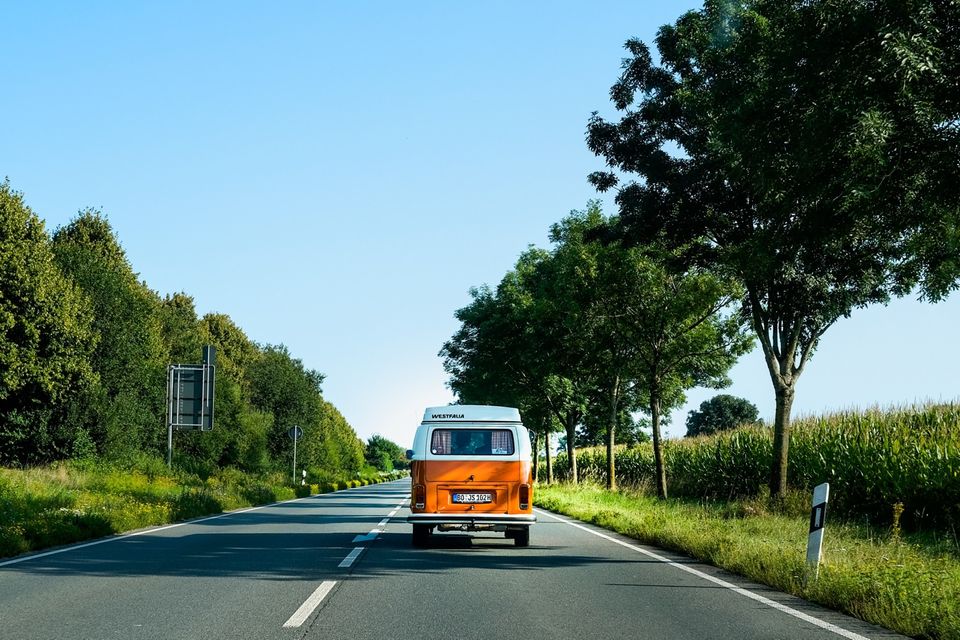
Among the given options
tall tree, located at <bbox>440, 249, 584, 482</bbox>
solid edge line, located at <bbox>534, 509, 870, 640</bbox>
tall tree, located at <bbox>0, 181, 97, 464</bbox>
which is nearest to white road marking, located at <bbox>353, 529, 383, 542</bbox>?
solid edge line, located at <bbox>534, 509, 870, 640</bbox>

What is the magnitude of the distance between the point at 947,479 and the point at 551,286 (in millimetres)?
18212

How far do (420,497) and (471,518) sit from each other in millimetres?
872

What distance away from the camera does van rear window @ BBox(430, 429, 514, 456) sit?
14.5 m

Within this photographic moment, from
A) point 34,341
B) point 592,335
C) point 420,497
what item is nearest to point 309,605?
point 420,497

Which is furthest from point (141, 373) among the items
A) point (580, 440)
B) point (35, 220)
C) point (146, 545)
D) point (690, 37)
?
point (580, 440)

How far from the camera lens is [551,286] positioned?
1303 inches

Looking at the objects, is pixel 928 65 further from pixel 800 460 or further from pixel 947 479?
pixel 800 460

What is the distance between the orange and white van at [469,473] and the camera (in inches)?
554

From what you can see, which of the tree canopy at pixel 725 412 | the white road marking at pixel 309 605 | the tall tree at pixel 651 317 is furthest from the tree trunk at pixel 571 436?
the tree canopy at pixel 725 412

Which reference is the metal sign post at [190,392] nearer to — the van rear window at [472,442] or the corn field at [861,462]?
the corn field at [861,462]

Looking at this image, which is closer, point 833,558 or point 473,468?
point 833,558

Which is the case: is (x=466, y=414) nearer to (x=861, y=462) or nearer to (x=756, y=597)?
(x=756, y=597)

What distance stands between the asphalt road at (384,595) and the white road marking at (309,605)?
0.06ft

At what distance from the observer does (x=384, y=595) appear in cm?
896
